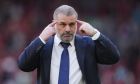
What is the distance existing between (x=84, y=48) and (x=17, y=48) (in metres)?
6.06

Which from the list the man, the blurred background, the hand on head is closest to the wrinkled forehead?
the man

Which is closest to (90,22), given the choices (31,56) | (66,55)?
(66,55)

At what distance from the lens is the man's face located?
5680mm

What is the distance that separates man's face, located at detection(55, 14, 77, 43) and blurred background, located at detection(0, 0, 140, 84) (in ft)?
17.7

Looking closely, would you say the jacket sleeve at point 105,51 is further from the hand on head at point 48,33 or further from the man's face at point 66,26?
the hand on head at point 48,33

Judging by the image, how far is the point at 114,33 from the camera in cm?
1206

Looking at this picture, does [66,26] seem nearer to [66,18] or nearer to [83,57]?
[66,18]

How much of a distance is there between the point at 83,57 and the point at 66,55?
0.15 meters

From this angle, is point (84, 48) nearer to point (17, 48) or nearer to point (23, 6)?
point (17, 48)

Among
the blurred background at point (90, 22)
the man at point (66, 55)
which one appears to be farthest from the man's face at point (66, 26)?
the blurred background at point (90, 22)

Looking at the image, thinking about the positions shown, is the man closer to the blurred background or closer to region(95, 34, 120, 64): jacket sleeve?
region(95, 34, 120, 64): jacket sleeve

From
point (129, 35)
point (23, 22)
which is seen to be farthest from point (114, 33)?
point (23, 22)

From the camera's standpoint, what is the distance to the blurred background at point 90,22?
11.4m

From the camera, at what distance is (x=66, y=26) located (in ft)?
18.7
